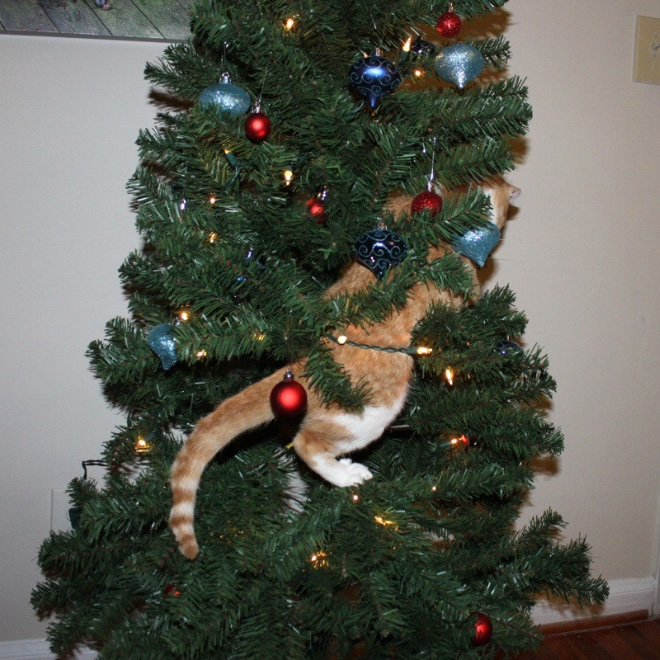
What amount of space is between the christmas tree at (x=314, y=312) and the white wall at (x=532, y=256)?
0.36 meters

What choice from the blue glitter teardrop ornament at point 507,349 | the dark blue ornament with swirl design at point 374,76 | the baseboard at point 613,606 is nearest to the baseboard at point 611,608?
the baseboard at point 613,606

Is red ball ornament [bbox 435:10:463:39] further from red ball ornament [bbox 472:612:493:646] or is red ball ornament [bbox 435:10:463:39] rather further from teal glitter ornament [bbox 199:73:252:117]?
red ball ornament [bbox 472:612:493:646]

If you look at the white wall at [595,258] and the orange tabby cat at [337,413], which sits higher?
the white wall at [595,258]

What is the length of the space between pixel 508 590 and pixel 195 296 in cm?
72

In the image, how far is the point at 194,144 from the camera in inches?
33.7

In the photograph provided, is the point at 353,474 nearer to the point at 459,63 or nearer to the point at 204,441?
the point at 204,441

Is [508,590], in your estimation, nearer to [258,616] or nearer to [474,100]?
[258,616]

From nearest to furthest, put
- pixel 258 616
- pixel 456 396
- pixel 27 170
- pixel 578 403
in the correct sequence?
1. pixel 258 616
2. pixel 456 396
3. pixel 27 170
4. pixel 578 403

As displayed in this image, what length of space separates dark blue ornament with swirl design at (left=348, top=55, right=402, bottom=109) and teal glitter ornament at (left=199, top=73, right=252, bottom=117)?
0.15m

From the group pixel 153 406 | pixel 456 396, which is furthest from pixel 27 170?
pixel 456 396

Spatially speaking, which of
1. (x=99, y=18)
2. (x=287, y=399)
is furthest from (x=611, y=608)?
(x=99, y=18)

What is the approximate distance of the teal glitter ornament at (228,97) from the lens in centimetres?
86

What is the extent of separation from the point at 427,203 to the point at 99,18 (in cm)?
81

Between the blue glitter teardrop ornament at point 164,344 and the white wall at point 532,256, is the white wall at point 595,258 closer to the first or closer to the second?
the white wall at point 532,256
